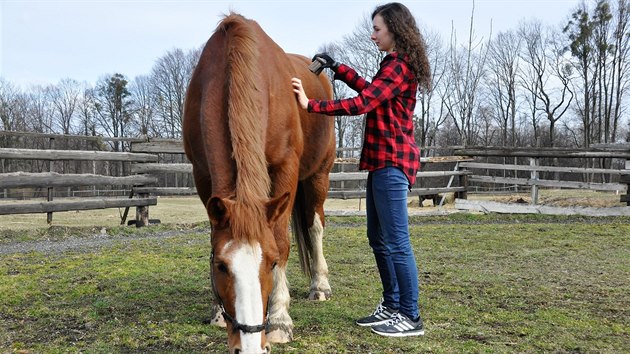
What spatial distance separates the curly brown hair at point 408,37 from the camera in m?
3.09

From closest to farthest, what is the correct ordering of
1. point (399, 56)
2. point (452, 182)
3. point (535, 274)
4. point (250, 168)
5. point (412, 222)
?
point (250, 168) < point (399, 56) < point (535, 274) < point (412, 222) < point (452, 182)

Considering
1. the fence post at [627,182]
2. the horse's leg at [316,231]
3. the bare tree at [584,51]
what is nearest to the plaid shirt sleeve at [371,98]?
the horse's leg at [316,231]

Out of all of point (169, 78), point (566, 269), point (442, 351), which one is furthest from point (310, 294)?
point (169, 78)

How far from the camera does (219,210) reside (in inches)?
87.7

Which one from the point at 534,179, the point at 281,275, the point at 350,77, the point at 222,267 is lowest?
the point at 281,275

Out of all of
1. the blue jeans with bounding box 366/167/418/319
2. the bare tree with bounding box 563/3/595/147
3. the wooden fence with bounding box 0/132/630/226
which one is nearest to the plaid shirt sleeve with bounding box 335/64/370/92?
the blue jeans with bounding box 366/167/418/319

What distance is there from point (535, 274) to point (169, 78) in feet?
154

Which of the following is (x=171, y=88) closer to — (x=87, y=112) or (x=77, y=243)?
(x=87, y=112)

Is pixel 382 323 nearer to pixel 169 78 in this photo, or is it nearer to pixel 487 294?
pixel 487 294

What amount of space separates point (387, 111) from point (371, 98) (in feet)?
0.66

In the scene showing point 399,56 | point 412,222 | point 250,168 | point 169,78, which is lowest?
point 412,222

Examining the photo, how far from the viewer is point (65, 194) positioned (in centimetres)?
2591

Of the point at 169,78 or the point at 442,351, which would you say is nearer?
the point at 442,351

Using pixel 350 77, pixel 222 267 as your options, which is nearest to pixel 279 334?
pixel 222 267
